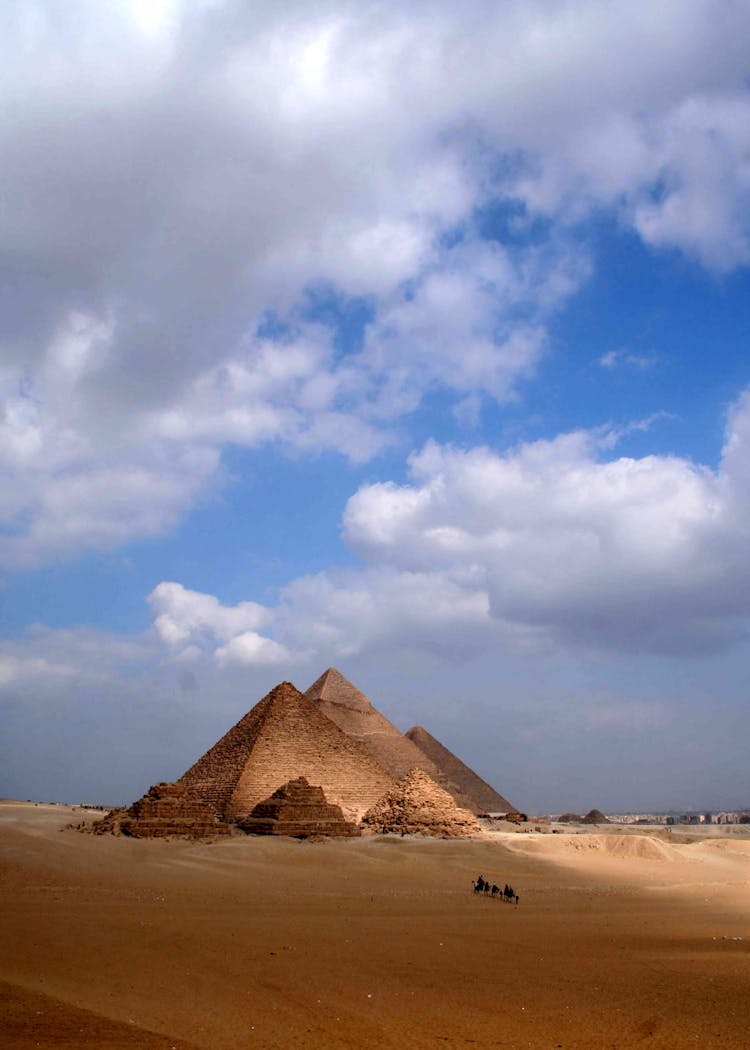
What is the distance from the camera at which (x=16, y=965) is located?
29.1 feet

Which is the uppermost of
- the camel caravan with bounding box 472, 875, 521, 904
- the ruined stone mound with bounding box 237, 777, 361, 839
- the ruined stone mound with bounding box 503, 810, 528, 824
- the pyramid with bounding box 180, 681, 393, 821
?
the pyramid with bounding box 180, 681, 393, 821

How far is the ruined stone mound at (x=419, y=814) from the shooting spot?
34.1m

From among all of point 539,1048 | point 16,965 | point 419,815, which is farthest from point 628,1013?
point 419,815

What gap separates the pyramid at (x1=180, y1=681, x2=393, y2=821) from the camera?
37062 mm

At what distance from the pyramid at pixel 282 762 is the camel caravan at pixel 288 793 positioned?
0.05 m

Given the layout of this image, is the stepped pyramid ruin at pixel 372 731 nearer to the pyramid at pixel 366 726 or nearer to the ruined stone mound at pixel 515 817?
the pyramid at pixel 366 726

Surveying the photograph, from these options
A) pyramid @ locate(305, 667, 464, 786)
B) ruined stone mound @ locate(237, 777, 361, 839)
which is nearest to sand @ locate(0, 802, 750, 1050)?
ruined stone mound @ locate(237, 777, 361, 839)

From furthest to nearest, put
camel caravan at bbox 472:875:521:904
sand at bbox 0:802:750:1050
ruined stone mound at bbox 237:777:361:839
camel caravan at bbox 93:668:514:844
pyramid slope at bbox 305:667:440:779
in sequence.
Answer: pyramid slope at bbox 305:667:440:779
ruined stone mound at bbox 237:777:361:839
camel caravan at bbox 93:668:514:844
camel caravan at bbox 472:875:521:904
sand at bbox 0:802:750:1050

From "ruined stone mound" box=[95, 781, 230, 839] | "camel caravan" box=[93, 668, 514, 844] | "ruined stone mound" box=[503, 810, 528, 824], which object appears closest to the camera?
"ruined stone mound" box=[95, 781, 230, 839]

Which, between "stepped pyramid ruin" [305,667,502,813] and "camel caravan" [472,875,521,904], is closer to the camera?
"camel caravan" [472,875,521,904]

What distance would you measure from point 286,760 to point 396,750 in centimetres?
1570

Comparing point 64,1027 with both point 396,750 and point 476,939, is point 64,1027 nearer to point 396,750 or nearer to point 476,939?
point 476,939

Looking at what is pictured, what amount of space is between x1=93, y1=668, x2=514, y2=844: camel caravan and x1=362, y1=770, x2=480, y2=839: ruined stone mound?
0.13ft

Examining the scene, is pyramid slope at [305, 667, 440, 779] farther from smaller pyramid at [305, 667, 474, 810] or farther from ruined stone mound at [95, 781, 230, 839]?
ruined stone mound at [95, 781, 230, 839]
